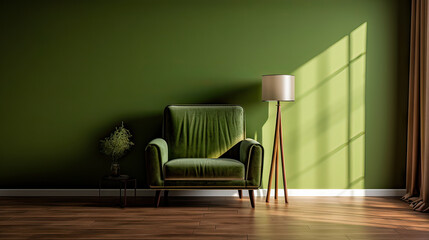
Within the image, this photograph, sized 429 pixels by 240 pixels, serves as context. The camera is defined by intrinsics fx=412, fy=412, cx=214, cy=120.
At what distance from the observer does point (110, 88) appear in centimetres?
457

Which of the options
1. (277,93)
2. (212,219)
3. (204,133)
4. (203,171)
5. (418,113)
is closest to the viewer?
(212,219)

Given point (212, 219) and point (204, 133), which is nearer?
point (212, 219)

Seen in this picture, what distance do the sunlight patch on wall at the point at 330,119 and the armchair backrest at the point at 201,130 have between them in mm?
555

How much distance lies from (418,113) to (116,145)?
3.12 metres

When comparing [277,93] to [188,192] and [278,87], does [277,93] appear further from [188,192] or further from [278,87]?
[188,192]

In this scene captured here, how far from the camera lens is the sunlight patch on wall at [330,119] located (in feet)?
14.9

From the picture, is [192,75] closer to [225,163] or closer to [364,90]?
[225,163]

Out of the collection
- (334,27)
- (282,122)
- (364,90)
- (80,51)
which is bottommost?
(282,122)

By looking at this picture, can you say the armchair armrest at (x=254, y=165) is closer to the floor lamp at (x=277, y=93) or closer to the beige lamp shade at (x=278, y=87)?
the floor lamp at (x=277, y=93)

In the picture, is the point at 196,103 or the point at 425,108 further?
the point at 196,103

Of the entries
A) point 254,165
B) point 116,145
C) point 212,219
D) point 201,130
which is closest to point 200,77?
point 201,130

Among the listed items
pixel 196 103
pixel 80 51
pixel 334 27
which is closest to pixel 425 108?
pixel 334 27

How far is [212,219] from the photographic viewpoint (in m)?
3.49

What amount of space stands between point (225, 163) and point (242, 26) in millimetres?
1633
